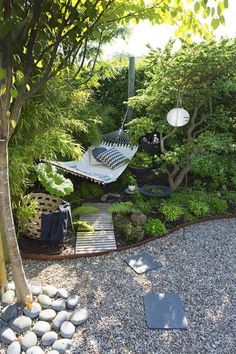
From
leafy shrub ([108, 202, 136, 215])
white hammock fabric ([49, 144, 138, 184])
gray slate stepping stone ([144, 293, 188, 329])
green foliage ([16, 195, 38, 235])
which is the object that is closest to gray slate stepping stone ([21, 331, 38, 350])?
gray slate stepping stone ([144, 293, 188, 329])

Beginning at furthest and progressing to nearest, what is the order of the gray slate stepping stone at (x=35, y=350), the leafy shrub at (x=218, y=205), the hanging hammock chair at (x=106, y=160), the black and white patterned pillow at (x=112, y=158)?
1. the black and white patterned pillow at (x=112, y=158)
2. the hanging hammock chair at (x=106, y=160)
3. the leafy shrub at (x=218, y=205)
4. the gray slate stepping stone at (x=35, y=350)

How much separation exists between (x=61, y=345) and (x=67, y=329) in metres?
0.16

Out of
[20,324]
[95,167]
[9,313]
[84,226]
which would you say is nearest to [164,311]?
[20,324]

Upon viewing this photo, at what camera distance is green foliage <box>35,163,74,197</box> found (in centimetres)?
402

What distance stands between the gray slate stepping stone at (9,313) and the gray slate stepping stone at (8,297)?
0.08m

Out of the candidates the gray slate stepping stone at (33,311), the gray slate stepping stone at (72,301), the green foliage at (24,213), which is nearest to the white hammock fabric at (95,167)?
the green foliage at (24,213)

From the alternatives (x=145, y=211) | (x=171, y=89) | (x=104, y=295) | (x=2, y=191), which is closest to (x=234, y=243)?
(x=145, y=211)

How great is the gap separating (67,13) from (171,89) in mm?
3090

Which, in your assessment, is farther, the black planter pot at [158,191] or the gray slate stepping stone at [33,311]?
the black planter pot at [158,191]

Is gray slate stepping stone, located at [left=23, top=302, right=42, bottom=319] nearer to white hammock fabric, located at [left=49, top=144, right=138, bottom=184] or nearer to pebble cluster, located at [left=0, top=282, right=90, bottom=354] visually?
pebble cluster, located at [left=0, top=282, right=90, bottom=354]

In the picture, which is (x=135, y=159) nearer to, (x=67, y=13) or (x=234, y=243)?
(x=234, y=243)

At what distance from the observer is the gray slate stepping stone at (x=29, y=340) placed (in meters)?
2.40

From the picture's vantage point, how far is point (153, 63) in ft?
15.8

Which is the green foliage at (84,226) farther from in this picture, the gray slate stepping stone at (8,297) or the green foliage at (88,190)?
the gray slate stepping stone at (8,297)
